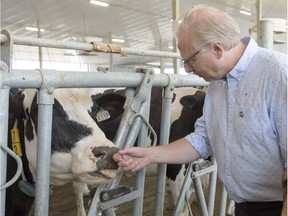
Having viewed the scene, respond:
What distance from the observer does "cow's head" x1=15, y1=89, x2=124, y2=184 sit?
1542mm

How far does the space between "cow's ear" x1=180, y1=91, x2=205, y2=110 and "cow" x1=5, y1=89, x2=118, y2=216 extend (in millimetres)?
1180

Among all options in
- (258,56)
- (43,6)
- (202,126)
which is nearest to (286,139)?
(258,56)

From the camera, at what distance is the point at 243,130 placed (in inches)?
54.6

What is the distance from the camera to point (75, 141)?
1.72 meters

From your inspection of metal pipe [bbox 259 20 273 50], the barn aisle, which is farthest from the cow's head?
the barn aisle

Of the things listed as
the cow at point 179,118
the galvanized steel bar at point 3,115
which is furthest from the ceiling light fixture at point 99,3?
the galvanized steel bar at point 3,115

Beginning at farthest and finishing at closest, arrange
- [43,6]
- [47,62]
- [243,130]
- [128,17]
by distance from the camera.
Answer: [47,62] → [128,17] → [43,6] → [243,130]

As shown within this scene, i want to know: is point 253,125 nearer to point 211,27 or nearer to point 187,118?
point 211,27

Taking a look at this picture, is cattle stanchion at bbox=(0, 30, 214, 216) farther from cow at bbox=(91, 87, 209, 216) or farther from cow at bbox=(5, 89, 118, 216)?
cow at bbox=(91, 87, 209, 216)

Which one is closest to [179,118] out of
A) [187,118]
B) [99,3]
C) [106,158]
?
[187,118]

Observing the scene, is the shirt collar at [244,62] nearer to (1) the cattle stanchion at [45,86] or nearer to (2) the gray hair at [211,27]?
(2) the gray hair at [211,27]

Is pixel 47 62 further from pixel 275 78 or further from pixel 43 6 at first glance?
pixel 275 78

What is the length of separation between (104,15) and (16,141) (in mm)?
13395

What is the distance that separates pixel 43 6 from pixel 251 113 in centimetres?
1251
